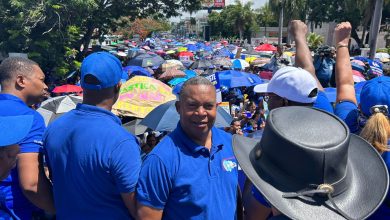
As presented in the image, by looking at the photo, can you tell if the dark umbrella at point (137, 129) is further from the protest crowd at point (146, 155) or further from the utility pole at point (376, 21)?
the utility pole at point (376, 21)

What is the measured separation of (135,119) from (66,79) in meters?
8.79

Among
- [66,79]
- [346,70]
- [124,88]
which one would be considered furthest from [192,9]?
[346,70]

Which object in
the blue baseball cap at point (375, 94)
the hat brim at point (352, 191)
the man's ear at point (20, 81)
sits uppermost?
the man's ear at point (20, 81)

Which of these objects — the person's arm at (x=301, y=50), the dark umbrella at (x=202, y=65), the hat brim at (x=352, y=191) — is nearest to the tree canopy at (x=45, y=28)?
the dark umbrella at (x=202, y=65)

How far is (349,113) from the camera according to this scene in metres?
2.28

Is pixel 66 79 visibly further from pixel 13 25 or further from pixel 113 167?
pixel 113 167

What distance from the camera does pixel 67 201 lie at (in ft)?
6.81

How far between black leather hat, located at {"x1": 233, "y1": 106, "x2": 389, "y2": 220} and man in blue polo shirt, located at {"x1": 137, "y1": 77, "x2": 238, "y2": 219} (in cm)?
61

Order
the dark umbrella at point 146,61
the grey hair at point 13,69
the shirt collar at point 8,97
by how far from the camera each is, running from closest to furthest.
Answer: the shirt collar at point 8,97
the grey hair at point 13,69
the dark umbrella at point 146,61

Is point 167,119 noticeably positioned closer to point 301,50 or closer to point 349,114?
point 301,50

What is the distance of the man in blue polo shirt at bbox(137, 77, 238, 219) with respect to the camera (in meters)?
1.84

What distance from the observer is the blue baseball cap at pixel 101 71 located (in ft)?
7.00

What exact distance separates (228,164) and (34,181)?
1.14 m

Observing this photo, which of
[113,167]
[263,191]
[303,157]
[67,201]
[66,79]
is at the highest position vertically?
[303,157]
